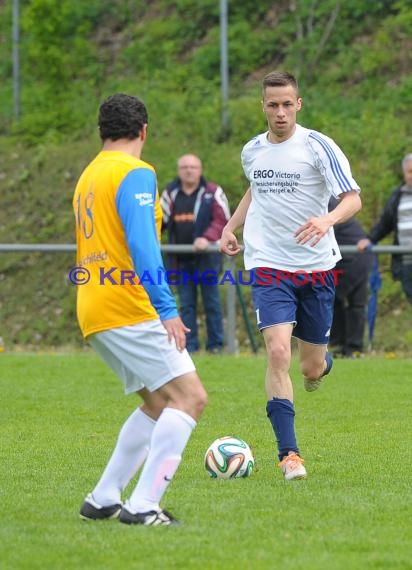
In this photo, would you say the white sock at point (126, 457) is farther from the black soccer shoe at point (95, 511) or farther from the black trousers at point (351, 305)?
the black trousers at point (351, 305)

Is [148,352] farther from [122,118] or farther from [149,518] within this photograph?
[122,118]

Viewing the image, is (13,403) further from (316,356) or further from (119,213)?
(119,213)

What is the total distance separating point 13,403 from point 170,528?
17.4 feet

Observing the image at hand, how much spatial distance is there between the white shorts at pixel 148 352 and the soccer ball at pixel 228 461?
175 centimetres

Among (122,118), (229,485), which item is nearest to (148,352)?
(122,118)

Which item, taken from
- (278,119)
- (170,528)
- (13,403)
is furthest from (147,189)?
(13,403)

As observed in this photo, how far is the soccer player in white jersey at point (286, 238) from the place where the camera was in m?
7.74

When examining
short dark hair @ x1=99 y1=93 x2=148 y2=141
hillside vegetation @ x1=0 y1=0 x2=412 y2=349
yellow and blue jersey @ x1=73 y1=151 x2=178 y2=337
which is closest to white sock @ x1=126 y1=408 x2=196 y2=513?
yellow and blue jersey @ x1=73 y1=151 x2=178 y2=337

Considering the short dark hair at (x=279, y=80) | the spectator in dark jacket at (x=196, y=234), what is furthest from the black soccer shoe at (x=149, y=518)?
the spectator in dark jacket at (x=196, y=234)

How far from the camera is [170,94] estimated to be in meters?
21.4

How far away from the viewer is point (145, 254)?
18.5ft

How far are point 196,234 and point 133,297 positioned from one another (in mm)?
9079

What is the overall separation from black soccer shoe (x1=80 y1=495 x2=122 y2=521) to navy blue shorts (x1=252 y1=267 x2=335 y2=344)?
2.01 m

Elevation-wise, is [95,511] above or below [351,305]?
above
